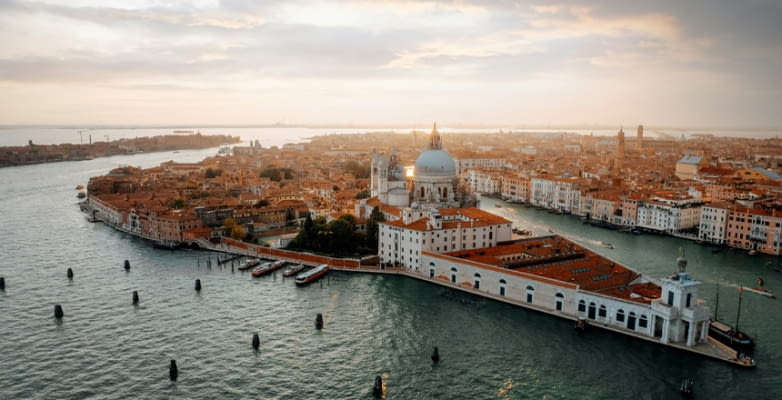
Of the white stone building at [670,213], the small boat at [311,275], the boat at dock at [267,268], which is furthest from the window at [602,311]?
the white stone building at [670,213]

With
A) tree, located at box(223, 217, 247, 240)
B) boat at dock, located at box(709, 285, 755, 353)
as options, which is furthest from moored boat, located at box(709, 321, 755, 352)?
tree, located at box(223, 217, 247, 240)

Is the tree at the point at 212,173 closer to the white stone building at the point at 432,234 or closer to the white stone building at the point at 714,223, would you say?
the white stone building at the point at 432,234

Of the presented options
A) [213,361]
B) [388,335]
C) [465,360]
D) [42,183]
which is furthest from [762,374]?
[42,183]

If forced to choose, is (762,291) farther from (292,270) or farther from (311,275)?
(292,270)

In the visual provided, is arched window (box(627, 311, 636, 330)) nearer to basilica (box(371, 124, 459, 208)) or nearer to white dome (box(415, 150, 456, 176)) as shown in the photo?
basilica (box(371, 124, 459, 208))

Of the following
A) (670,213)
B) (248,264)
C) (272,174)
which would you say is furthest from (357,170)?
(248,264)
